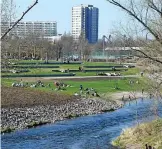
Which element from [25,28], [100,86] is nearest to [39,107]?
[100,86]

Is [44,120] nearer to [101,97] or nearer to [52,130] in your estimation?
[52,130]

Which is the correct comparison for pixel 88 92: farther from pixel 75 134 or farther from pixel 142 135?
pixel 142 135

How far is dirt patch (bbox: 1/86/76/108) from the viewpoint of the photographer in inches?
1784

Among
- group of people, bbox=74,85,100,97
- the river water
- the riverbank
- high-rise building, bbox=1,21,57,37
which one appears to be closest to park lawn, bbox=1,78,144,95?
group of people, bbox=74,85,100,97

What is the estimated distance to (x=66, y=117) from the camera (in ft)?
134

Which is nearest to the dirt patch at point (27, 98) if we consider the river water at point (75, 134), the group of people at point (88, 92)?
the group of people at point (88, 92)

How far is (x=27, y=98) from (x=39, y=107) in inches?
166

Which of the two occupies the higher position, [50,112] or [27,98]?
[27,98]

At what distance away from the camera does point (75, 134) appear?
31.8m

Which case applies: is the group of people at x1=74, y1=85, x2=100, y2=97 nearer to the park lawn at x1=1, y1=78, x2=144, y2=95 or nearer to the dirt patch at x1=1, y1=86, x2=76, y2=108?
the park lawn at x1=1, y1=78, x2=144, y2=95

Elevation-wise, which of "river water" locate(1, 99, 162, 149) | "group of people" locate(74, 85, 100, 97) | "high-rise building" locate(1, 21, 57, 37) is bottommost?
"river water" locate(1, 99, 162, 149)

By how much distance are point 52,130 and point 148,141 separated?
10342mm

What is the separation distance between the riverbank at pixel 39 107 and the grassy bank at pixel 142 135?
10161mm

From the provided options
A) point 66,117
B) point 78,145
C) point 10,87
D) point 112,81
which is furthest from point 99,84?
point 78,145
